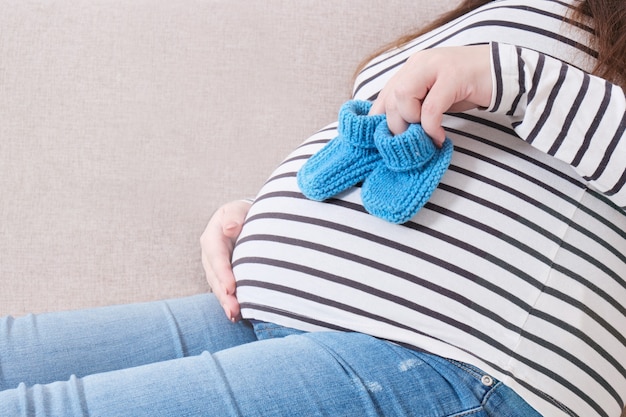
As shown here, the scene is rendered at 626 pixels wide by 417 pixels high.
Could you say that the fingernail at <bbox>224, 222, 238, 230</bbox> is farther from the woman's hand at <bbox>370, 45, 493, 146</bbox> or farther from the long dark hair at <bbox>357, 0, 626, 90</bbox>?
the long dark hair at <bbox>357, 0, 626, 90</bbox>

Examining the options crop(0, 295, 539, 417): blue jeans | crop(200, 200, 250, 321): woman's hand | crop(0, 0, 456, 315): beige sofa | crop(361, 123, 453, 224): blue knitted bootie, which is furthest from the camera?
crop(0, 0, 456, 315): beige sofa

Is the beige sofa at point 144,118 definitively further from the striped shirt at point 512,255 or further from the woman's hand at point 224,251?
the striped shirt at point 512,255

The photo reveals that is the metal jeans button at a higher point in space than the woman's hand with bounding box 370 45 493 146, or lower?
lower

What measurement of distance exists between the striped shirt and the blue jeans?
0.03 m

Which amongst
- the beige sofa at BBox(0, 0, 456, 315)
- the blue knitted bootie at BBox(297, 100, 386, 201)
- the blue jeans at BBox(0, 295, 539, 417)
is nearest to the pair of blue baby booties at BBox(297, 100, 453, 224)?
the blue knitted bootie at BBox(297, 100, 386, 201)

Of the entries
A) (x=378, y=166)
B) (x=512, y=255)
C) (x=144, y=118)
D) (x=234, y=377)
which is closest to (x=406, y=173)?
(x=378, y=166)

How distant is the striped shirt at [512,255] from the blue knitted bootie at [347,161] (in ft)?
0.07

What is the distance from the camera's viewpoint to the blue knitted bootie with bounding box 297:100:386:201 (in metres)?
0.83

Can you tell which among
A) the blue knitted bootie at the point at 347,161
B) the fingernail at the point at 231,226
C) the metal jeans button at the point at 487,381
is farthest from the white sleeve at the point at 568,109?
the fingernail at the point at 231,226

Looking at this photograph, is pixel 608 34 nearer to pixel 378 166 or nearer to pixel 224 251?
pixel 378 166

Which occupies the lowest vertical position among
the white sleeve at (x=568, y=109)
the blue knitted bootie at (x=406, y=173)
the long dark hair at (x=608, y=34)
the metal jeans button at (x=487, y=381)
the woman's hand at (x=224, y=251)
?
the metal jeans button at (x=487, y=381)

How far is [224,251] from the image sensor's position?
3.31 feet

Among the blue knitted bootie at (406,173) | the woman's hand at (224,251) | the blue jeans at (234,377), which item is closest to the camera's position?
the blue jeans at (234,377)

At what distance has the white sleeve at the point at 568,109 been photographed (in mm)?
770
